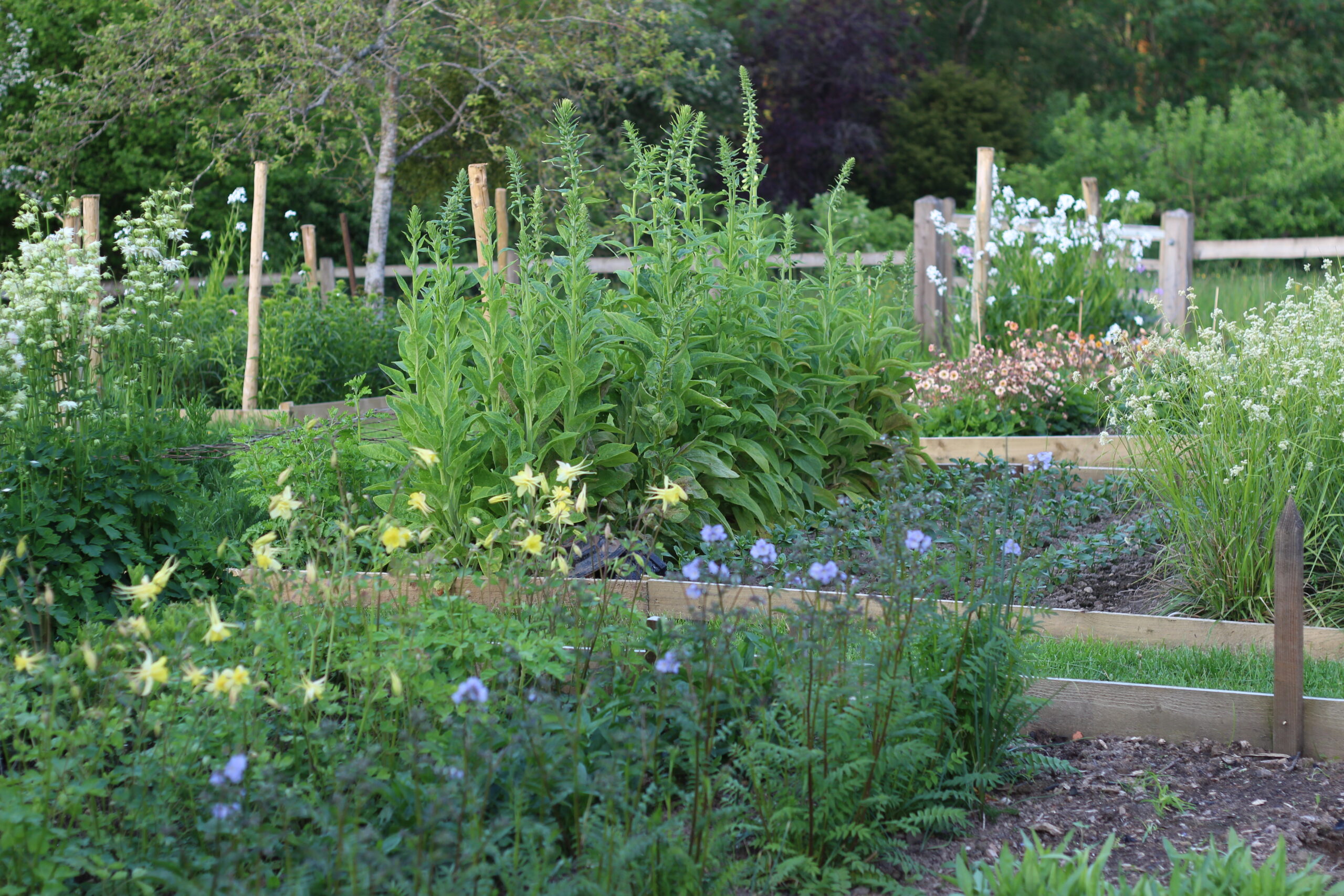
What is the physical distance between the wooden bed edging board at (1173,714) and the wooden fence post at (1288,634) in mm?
34

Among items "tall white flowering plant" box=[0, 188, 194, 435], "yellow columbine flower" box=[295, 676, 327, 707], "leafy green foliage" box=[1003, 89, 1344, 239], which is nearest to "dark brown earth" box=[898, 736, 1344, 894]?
"yellow columbine flower" box=[295, 676, 327, 707]

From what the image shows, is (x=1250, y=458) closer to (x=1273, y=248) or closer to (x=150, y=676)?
(x=150, y=676)

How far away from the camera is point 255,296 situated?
752 cm

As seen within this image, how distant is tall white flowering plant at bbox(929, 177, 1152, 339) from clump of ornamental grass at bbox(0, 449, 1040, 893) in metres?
6.33

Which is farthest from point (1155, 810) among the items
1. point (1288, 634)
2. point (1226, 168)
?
point (1226, 168)

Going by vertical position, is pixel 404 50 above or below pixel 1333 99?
below

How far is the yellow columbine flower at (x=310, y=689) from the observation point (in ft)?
7.59

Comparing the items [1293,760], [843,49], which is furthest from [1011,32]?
[1293,760]

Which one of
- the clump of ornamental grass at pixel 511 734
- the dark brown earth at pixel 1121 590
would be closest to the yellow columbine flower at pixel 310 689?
the clump of ornamental grass at pixel 511 734

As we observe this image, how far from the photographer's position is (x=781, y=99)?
21.2 m

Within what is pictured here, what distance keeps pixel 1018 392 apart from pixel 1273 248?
6562 mm

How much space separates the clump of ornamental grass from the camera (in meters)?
2.20

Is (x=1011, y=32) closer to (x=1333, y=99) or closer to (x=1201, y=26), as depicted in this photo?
(x=1201, y=26)

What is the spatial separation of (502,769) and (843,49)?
20.1m
